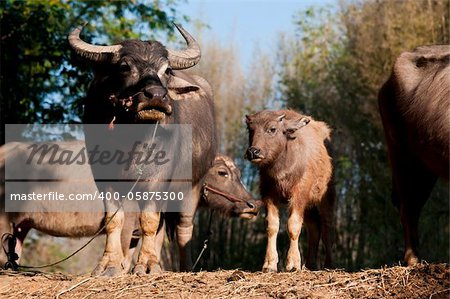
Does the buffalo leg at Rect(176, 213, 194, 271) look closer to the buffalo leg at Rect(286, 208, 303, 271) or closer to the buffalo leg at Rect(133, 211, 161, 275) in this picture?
the buffalo leg at Rect(133, 211, 161, 275)

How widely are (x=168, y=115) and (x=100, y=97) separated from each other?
746mm

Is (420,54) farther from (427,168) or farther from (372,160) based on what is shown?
(372,160)

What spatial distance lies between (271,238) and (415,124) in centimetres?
177

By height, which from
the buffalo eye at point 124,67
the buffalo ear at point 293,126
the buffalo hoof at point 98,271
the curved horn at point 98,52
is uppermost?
the curved horn at point 98,52

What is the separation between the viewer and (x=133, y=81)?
7820 millimetres

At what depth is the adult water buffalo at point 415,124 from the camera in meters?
7.62

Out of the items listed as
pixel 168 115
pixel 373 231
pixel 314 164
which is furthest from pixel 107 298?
pixel 373 231

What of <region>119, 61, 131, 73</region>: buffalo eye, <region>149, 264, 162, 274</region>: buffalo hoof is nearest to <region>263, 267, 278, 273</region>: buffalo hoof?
<region>149, 264, 162, 274</region>: buffalo hoof

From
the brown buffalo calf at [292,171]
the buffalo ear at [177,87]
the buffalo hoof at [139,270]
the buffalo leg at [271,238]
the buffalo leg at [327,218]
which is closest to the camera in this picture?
the buffalo hoof at [139,270]

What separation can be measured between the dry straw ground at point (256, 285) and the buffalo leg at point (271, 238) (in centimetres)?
84

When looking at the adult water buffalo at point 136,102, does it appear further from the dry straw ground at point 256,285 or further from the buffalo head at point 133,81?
the dry straw ground at point 256,285

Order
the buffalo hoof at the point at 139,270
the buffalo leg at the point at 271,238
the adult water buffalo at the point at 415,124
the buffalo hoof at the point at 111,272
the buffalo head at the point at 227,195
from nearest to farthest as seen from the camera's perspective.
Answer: the adult water buffalo at the point at 415,124 < the buffalo hoof at the point at 111,272 < the buffalo hoof at the point at 139,270 < the buffalo leg at the point at 271,238 < the buffalo head at the point at 227,195

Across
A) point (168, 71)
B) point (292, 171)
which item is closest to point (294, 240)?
point (292, 171)

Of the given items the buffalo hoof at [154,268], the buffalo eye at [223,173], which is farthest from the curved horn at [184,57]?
the buffalo eye at [223,173]
